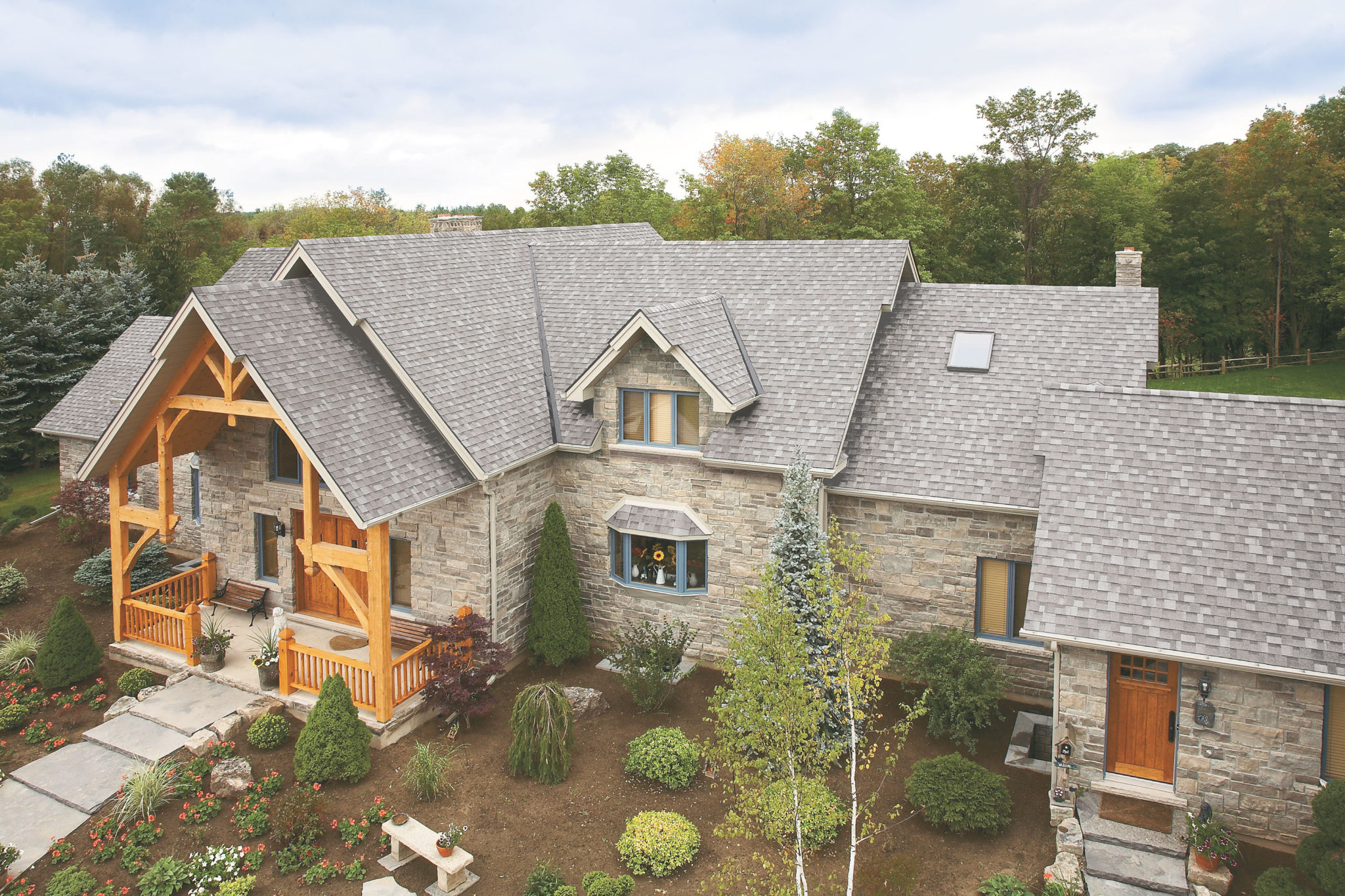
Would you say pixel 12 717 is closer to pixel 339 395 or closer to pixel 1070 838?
pixel 339 395

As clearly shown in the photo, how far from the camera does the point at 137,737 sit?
1588cm

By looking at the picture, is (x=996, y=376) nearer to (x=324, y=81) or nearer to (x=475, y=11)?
(x=475, y=11)

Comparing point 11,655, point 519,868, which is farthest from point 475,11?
point 519,868

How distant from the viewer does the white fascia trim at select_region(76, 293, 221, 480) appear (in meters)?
15.7

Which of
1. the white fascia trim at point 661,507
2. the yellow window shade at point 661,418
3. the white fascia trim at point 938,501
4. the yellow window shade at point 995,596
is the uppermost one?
the yellow window shade at point 661,418

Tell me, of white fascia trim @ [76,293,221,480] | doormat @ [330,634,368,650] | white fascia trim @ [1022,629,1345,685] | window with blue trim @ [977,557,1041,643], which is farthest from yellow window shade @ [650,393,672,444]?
white fascia trim @ [1022,629,1345,685]

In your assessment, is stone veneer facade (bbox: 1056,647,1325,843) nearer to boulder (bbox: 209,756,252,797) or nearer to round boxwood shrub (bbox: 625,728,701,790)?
round boxwood shrub (bbox: 625,728,701,790)

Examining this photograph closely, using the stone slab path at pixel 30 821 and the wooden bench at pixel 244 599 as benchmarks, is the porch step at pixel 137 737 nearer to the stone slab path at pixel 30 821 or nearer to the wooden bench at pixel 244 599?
the stone slab path at pixel 30 821

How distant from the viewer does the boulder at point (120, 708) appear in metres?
16.7

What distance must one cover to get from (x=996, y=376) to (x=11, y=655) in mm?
22192

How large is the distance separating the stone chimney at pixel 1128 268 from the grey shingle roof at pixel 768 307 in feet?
19.1

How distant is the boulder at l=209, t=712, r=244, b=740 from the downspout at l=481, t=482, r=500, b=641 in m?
4.87

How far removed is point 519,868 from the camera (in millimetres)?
12883

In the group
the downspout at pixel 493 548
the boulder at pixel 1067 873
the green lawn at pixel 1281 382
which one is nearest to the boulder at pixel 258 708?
the downspout at pixel 493 548
